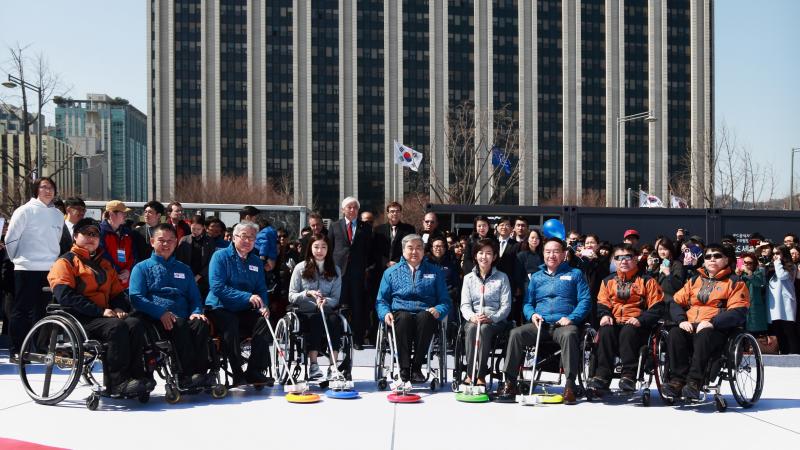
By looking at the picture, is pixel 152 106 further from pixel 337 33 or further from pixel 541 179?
pixel 541 179

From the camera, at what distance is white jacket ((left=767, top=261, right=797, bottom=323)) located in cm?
1062

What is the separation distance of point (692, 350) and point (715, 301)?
19.5 inches

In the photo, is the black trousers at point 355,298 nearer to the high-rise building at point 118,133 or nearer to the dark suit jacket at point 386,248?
the dark suit jacket at point 386,248

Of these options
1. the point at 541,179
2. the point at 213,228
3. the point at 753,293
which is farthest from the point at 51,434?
the point at 541,179

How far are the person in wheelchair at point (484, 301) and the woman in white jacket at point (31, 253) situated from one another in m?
4.53

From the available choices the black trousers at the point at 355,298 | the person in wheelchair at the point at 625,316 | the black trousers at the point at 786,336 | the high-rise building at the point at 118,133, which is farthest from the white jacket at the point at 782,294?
the high-rise building at the point at 118,133

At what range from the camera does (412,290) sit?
8211 millimetres

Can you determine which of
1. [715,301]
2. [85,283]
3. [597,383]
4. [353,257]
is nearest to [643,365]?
[597,383]

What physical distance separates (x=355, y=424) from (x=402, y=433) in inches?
19.1

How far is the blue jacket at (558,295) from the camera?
307 inches

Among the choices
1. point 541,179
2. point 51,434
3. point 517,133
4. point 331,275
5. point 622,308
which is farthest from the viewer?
point 541,179

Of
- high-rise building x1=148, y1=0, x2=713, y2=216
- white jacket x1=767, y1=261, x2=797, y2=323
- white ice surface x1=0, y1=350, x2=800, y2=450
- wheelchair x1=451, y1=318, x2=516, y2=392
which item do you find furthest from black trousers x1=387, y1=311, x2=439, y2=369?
high-rise building x1=148, y1=0, x2=713, y2=216

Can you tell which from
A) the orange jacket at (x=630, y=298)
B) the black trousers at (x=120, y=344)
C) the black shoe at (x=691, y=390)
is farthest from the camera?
the orange jacket at (x=630, y=298)

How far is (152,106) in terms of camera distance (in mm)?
84812
